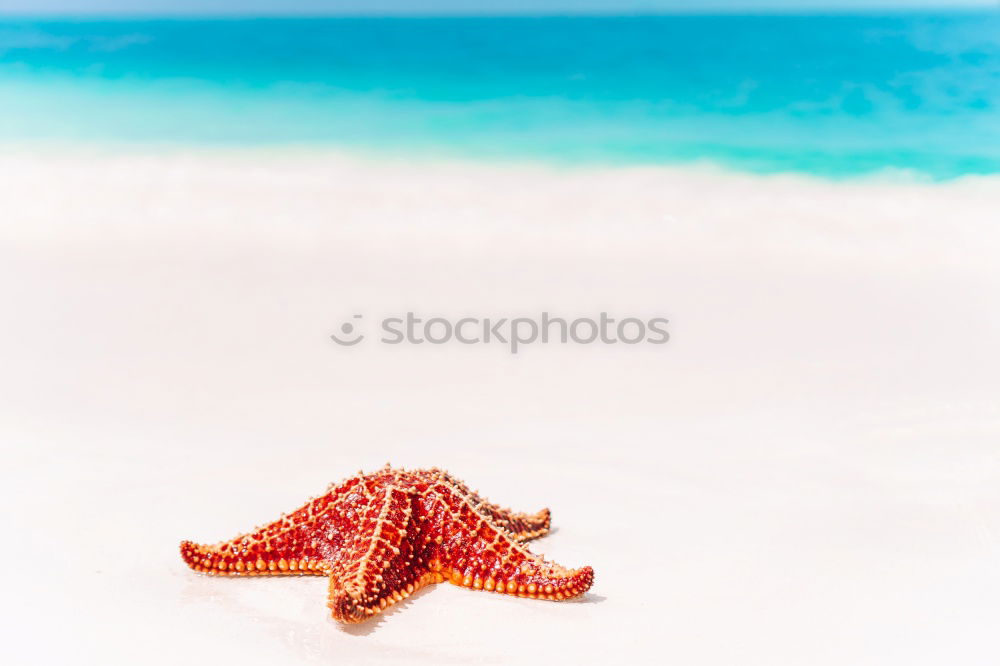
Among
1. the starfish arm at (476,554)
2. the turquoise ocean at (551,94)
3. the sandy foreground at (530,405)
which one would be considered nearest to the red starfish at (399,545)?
the starfish arm at (476,554)

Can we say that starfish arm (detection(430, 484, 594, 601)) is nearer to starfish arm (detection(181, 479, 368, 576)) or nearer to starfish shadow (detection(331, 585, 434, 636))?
starfish shadow (detection(331, 585, 434, 636))

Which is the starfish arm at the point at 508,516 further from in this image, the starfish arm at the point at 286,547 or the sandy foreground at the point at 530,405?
the starfish arm at the point at 286,547

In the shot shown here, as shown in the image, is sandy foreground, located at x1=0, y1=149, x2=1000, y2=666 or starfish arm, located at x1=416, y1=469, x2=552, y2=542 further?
starfish arm, located at x1=416, y1=469, x2=552, y2=542

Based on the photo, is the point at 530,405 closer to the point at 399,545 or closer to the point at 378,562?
the point at 399,545

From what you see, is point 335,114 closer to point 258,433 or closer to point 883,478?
point 258,433

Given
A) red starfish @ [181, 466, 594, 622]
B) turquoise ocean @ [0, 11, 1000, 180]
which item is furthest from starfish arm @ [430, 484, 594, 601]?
turquoise ocean @ [0, 11, 1000, 180]

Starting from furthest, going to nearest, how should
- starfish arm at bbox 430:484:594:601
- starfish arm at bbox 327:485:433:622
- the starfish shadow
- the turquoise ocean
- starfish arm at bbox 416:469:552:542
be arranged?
the turquoise ocean
starfish arm at bbox 416:469:552:542
starfish arm at bbox 430:484:594:601
the starfish shadow
starfish arm at bbox 327:485:433:622

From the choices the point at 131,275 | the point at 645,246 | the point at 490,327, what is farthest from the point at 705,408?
the point at 131,275
